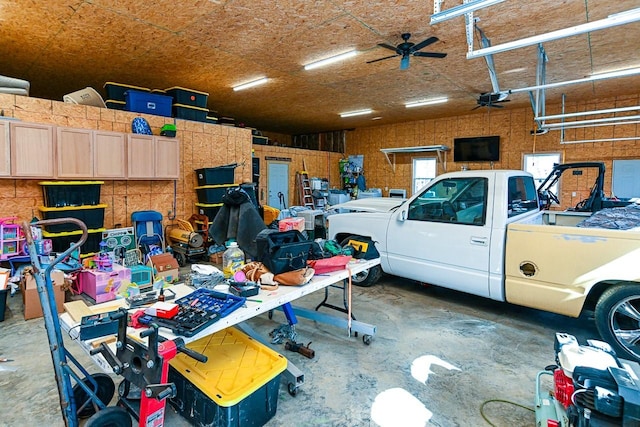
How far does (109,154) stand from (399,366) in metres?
5.15

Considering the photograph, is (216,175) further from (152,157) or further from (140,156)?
(140,156)

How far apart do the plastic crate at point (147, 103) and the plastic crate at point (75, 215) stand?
1.83m

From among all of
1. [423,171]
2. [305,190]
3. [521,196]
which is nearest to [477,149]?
[423,171]

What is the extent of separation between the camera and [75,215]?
4887 millimetres

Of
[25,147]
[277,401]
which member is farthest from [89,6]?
[277,401]

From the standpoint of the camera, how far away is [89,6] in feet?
12.2

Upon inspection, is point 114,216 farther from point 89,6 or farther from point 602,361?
point 602,361

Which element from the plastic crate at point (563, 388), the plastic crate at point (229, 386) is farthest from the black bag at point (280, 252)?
the plastic crate at point (563, 388)

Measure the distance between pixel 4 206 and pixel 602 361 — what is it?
6559 millimetres

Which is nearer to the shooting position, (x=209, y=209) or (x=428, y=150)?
(x=209, y=209)

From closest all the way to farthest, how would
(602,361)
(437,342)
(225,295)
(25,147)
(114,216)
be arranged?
(602,361) < (225,295) < (437,342) < (25,147) < (114,216)

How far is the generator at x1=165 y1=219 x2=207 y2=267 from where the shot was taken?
19.0 feet

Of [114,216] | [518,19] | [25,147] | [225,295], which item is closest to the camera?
[225,295]

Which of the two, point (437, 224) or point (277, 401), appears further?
point (437, 224)
